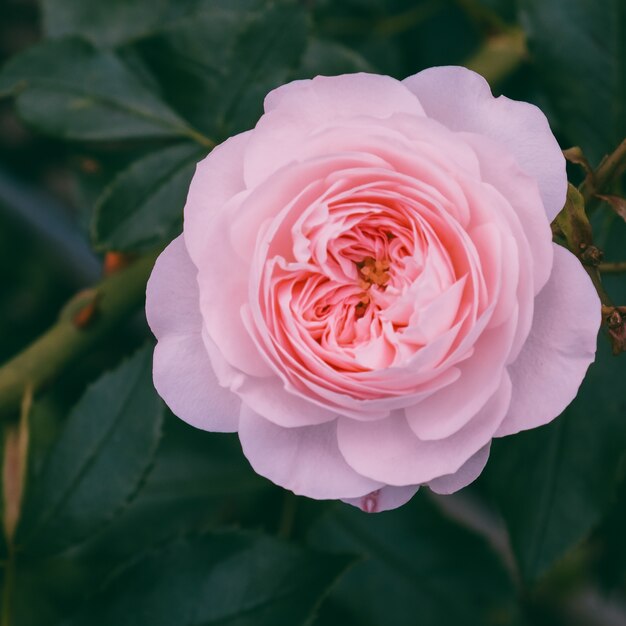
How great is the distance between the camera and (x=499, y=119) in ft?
1.31

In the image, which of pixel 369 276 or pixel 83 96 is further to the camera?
pixel 83 96

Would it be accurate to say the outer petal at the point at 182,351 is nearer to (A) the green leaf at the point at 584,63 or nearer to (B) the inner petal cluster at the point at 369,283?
(B) the inner petal cluster at the point at 369,283

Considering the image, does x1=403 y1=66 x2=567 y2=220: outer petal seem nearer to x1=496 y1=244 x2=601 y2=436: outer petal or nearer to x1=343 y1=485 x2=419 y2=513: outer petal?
x1=496 y1=244 x2=601 y2=436: outer petal

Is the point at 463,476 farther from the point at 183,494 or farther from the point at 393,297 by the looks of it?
the point at 183,494

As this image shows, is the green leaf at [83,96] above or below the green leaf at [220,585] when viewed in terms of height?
above

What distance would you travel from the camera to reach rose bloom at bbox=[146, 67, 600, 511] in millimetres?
373

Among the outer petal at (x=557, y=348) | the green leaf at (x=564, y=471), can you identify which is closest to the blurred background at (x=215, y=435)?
the green leaf at (x=564, y=471)

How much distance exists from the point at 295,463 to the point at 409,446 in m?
0.06

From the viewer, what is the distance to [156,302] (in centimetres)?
41

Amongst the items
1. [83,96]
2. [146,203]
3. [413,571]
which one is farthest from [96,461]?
[413,571]

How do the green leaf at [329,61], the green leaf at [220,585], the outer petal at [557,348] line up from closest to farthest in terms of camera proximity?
the outer petal at [557,348], the green leaf at [220,585], the green leaf at [329,61]

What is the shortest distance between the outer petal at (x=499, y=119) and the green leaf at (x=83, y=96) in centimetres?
29

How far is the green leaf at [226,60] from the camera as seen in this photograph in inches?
23.1

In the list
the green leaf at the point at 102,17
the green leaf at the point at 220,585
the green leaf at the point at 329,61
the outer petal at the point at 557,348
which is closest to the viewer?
the outer petal at the point at 557,348
